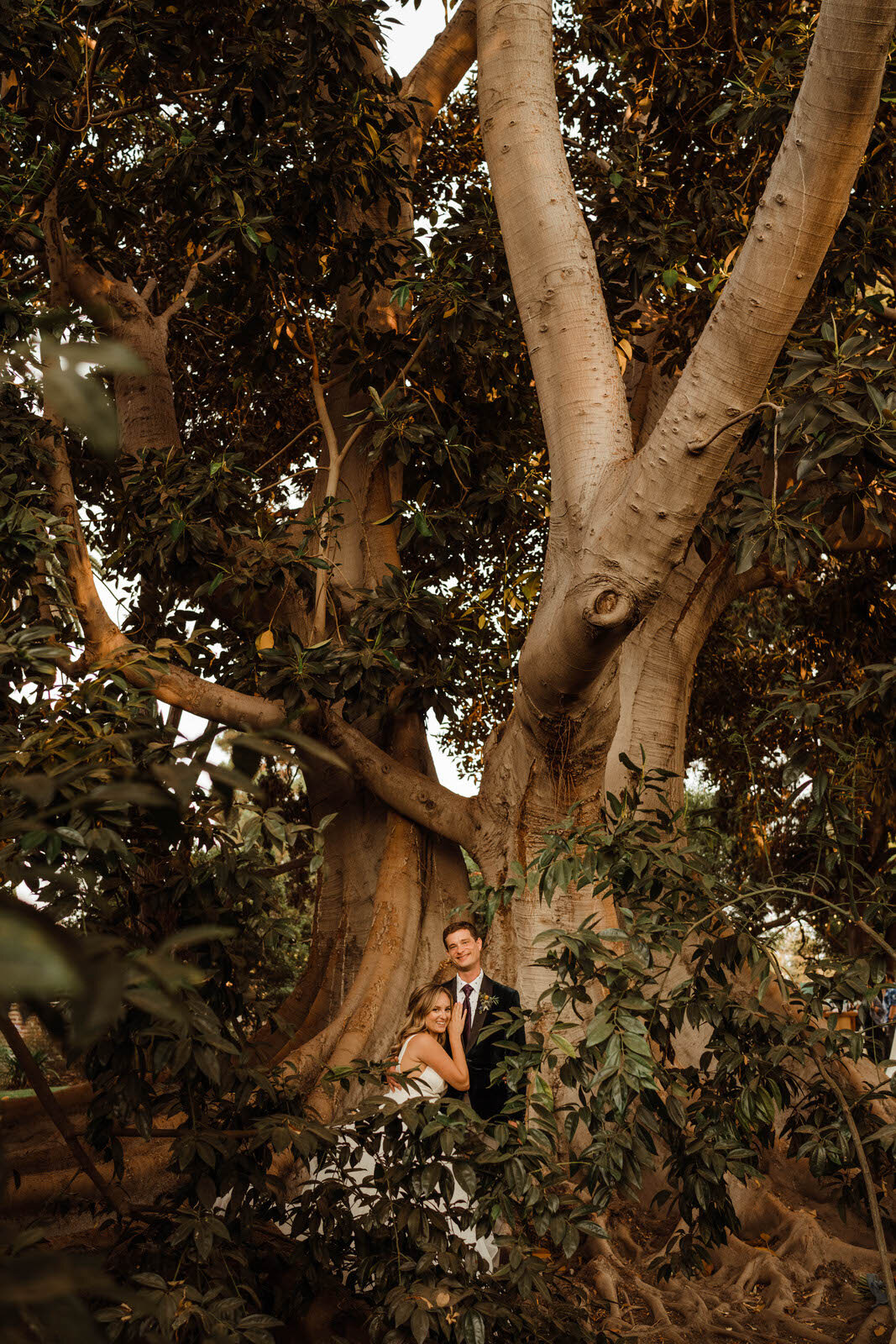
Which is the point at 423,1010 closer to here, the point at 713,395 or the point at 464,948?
the point at 464,948

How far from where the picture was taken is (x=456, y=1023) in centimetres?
367

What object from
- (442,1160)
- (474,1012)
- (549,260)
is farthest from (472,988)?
(549,260)

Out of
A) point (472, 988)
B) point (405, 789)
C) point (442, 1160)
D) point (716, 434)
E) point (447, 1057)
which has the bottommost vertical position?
point (442, 1160)

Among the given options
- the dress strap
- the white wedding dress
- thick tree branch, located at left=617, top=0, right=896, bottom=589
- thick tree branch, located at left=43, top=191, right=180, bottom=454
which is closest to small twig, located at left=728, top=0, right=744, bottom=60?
thick tree branch, located at left=617, top=0, right=896, bottom=589

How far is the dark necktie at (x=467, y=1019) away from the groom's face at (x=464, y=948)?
0.07m

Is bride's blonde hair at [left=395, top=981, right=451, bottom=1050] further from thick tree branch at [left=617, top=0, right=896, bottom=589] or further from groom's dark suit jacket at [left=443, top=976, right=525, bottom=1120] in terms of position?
thick tree branch at [left=617, top=0, right=896, bottom=589]

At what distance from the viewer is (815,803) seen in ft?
11.3

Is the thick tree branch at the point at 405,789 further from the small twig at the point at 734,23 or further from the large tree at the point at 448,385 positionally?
the small twig at the point at 734,23

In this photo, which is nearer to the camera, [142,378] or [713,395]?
[713,395]

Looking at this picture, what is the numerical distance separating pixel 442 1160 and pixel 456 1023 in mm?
760

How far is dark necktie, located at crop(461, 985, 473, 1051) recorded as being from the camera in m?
3.85

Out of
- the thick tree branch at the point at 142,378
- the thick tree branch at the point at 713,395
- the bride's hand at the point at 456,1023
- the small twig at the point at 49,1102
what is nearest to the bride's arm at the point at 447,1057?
the bride's hand at the point at 456,1023

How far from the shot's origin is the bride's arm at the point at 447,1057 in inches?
143

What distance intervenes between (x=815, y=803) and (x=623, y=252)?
129 inches
